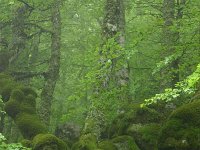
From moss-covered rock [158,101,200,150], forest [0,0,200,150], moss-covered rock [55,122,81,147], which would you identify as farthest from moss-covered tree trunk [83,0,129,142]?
moss-covered rock [55,122,81,147]

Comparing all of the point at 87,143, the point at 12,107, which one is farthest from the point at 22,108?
the point at 87,143

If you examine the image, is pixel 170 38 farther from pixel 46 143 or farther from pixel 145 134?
pixel 46 143

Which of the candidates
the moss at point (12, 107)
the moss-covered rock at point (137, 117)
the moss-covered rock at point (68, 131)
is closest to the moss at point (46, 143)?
the moss-covered rock at point (137, 117)

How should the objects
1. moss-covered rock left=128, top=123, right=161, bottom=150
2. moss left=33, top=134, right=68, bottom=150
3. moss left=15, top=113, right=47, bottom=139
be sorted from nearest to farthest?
moss left=33, top=134, right=68, bottom=150 < moss-covered rock left=128, top=123, right=161, bottom=150 < moss left=15, top=113, right=47, bottom=139

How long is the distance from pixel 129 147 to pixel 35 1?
11236mm

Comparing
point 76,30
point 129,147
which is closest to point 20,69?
point 129,147

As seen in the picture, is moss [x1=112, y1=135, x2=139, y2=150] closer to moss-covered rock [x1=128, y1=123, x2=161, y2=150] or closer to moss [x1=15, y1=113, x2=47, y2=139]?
moss-covered rock [x1=128, y1=123, x2=161, y2=150]

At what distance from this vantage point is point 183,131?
27.1 feet

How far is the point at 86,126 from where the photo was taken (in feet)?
40.0

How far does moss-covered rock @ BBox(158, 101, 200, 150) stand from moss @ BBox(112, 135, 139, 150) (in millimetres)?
3493

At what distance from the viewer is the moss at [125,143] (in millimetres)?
11984

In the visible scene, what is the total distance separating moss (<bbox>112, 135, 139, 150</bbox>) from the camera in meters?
12.0

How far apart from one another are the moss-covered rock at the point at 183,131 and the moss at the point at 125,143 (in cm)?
349

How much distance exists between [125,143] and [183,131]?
4168mm
